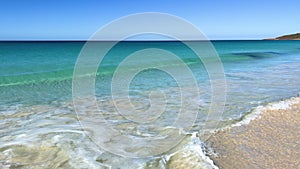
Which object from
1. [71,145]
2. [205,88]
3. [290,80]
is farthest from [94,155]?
[290,80]

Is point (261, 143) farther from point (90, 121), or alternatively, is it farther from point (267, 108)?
point (90, 121)

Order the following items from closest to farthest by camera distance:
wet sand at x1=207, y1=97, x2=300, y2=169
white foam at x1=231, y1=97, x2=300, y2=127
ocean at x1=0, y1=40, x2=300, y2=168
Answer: wet sand at x1=207, y1=97, x2=300, y2=169 < ocean at x1=0, y1=40, x2=300, y2=168 < white foam at x1=231, y1=97, x2=300, y2=127

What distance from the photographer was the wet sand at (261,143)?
14.0ft

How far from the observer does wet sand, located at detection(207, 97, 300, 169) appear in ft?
14.0

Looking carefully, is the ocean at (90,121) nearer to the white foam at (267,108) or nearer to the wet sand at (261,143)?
the white foam at (267,108)

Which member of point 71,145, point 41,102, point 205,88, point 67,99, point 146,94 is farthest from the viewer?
point 205,88

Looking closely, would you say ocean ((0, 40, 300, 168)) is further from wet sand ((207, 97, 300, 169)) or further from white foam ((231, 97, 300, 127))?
wet sand ((207, 97, 300, 169))

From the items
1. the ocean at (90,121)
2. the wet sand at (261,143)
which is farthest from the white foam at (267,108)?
the ocean at (90,121)

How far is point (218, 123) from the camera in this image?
21.1 ft

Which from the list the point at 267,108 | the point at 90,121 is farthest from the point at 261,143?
the point at 90,121

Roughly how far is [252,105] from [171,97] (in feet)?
8.70

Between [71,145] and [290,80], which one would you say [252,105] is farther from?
[290,80]

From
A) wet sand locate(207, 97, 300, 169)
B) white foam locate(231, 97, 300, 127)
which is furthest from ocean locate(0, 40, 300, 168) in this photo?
wet sand locate(207, 97, 300, 169)

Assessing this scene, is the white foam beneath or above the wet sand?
beneath
